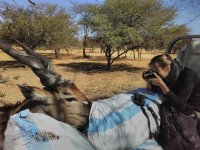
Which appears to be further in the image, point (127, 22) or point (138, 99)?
point (127, 22)

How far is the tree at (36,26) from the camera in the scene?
27.8 m

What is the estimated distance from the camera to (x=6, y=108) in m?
3.05

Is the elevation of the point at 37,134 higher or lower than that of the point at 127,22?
lower

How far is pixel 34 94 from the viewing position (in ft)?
9.06

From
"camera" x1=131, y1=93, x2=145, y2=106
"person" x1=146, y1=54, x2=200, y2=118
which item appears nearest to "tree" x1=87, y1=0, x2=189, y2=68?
"person" x1=146, y1=54, x2=200, y2=118

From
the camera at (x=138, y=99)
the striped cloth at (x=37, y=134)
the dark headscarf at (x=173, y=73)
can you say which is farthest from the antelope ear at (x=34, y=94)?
the dark headscarf at (x=173, y=73)

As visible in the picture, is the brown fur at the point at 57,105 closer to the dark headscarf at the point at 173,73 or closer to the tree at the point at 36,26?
the dark headscarf at the point at 173,73

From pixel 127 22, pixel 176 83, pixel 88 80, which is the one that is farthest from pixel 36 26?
pixel 176 83

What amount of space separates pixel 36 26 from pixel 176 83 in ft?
82.4

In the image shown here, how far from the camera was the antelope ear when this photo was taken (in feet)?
8.95

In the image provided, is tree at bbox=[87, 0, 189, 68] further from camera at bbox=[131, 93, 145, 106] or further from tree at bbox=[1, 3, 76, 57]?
camera at bbox=[131, 93, 145, 106]

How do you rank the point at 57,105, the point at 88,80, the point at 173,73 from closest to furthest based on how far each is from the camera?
the point at 57,105, the point at 173,73, the point at 88,80

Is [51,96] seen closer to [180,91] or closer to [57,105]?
[57,105]

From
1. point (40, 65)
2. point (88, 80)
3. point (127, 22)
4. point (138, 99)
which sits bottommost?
point (88, 80)
